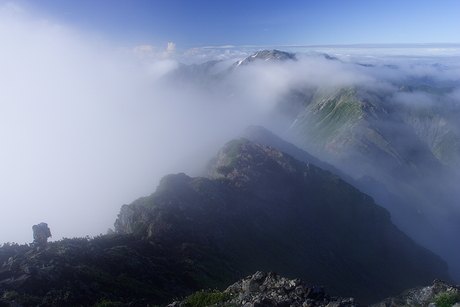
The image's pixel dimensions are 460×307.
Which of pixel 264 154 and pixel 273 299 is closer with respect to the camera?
pixel 273 299

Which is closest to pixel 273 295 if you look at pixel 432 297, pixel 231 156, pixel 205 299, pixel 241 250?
pixel 205 299

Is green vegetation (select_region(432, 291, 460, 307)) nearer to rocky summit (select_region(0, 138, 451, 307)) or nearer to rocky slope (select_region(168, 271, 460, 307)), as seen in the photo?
rocky slope (select_region(168, 271, 460, 307))

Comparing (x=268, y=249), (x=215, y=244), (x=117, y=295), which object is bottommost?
(x=268, y=249)

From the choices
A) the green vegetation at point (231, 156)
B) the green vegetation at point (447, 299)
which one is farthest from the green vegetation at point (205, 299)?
the green vegetation at point (231, 156)

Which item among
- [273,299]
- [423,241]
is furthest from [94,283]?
[423,241]

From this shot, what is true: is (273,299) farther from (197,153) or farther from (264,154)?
(197,153)

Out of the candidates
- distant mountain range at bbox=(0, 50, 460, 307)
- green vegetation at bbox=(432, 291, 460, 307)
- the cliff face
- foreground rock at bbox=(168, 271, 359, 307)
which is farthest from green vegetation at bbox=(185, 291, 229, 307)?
the cliff face
